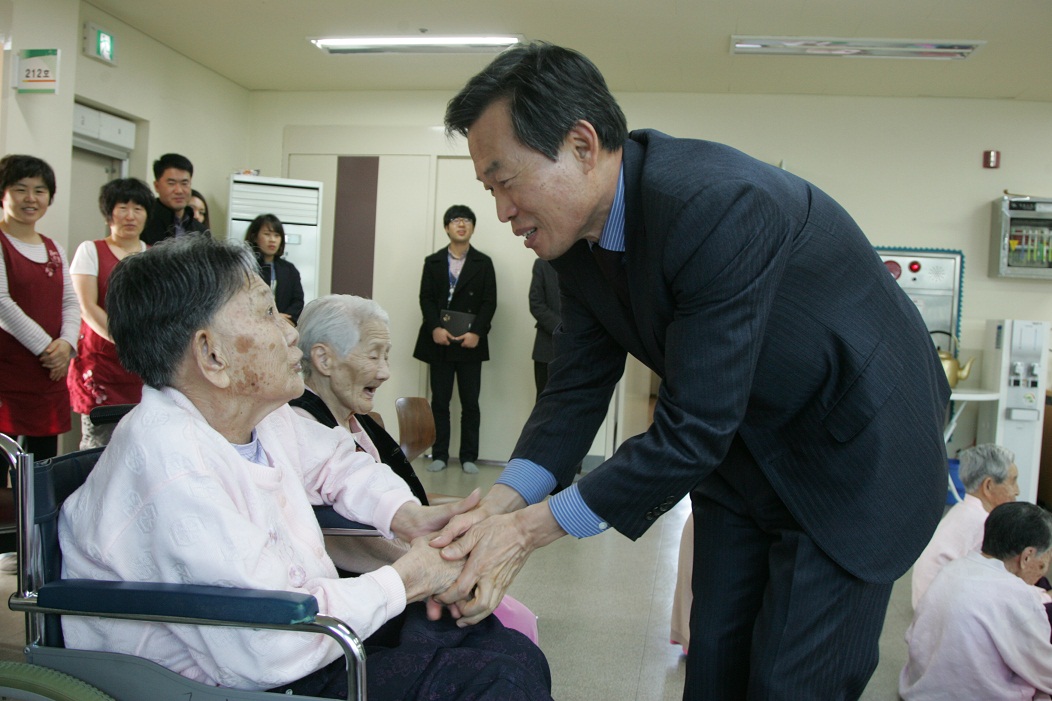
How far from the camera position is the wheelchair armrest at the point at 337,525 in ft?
5.85

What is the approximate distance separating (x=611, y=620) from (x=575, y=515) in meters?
2.08

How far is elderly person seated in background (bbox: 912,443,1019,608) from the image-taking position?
2.82 meters

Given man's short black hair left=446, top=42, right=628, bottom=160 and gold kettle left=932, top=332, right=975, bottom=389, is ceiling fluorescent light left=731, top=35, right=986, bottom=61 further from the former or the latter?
man's short black hair left=446, top=42, right=628, bottom=160

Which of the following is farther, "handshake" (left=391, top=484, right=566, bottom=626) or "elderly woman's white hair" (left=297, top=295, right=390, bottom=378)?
"elderly woman's white hair" (left=297, top=295, right=390, bottom=378)

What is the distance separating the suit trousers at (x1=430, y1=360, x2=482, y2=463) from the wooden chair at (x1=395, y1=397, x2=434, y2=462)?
3080 mm

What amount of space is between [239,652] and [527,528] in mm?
476

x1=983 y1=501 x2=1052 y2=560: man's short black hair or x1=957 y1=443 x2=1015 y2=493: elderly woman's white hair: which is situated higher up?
x1=957 y1=443 x2=1015 y2=493: elderly woman's white hair

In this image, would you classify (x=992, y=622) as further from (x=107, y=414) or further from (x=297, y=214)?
(x=297, y=214)

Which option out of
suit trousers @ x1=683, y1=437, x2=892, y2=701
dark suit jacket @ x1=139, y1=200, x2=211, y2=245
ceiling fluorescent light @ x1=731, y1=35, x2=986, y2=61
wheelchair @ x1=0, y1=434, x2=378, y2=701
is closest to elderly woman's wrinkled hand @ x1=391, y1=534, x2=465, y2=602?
wheelchair @ x1=0, y1=434, x2=378, y2=701

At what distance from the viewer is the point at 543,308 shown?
5.99m

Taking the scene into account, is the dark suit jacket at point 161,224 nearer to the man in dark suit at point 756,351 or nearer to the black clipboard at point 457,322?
the black clipboard at point 457,322

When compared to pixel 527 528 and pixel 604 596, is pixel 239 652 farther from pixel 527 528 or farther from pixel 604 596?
A: pixel 604 596

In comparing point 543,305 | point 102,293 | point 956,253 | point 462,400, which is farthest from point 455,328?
point 956,253

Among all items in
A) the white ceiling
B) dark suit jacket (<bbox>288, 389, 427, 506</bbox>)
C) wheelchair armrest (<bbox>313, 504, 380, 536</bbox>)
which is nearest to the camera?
wheelchair armrest (<bbox>313, 504, 380, 536</bbox>)
